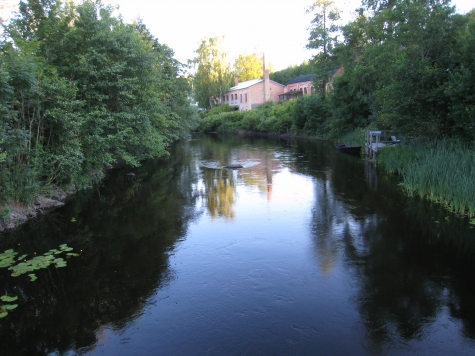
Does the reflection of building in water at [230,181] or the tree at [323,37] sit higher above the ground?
the tree at [323,37]

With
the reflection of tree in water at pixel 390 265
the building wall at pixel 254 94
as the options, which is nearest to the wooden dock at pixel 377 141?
the reflection of tree in water at pixel 390 265

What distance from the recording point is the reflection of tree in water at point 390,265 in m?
5.75

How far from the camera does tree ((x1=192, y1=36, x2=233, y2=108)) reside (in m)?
61.0

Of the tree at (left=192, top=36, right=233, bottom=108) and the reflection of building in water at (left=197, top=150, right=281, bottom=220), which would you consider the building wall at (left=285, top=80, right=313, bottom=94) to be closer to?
the tree at (left=192, top=36, right=233, bottom=108)

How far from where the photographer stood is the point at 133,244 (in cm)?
941

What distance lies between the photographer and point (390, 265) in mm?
7723

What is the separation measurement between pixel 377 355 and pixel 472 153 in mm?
9721

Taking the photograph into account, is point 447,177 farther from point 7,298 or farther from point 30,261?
point 7,298

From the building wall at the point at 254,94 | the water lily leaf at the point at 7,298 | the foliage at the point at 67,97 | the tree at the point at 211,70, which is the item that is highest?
the tree at the point at 211,70

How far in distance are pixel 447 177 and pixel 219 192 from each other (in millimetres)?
7806

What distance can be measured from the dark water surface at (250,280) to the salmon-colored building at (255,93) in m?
52.6

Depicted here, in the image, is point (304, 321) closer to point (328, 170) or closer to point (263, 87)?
point (328, 170)

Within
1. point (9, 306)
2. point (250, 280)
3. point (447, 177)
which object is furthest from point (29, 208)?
point (447, 177)

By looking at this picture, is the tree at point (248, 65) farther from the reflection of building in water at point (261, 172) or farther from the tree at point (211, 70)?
the reflection of building in water at point (261, 172)
